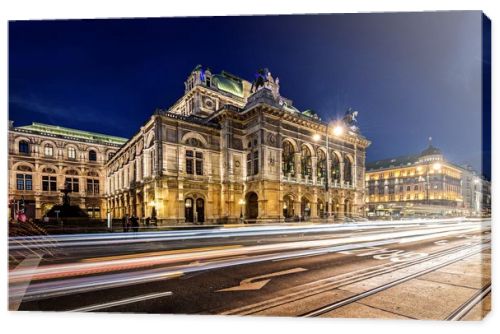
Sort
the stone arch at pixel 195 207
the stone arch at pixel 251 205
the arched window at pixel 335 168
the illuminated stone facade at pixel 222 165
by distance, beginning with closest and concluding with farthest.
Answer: the illuminated stone facade at pixel 222 165, the stone arch at pixel 195 207, the stone arch at pixel 251 205, the arched window at pixel 335 168

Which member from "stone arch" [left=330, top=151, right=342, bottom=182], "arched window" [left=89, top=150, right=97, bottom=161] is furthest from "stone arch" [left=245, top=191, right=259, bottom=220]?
"arched window" [left=89, top=150, right=97, bottom=161]

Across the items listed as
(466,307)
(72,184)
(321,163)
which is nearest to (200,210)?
(72,184)

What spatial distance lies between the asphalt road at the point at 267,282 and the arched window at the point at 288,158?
1660cm

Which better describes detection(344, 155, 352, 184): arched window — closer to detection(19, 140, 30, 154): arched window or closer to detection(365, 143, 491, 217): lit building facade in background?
detection(365, 143, 491, 217): lit building facade in background

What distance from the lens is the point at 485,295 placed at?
15.4ft

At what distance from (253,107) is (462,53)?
16430mm

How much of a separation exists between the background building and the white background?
16.2 ft

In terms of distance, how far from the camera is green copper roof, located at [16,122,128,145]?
12.8m

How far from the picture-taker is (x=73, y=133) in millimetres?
Result: 17156

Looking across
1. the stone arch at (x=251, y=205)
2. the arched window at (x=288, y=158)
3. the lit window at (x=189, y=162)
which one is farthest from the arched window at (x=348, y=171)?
the lit window at (x=189, y=162)

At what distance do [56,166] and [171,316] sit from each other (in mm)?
18273

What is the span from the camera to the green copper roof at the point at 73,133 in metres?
12.8

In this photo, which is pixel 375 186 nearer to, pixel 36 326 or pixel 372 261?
pixel 372 261

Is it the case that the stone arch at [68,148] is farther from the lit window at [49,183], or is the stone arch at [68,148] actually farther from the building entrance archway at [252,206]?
the building entrance archway at [252,206]
